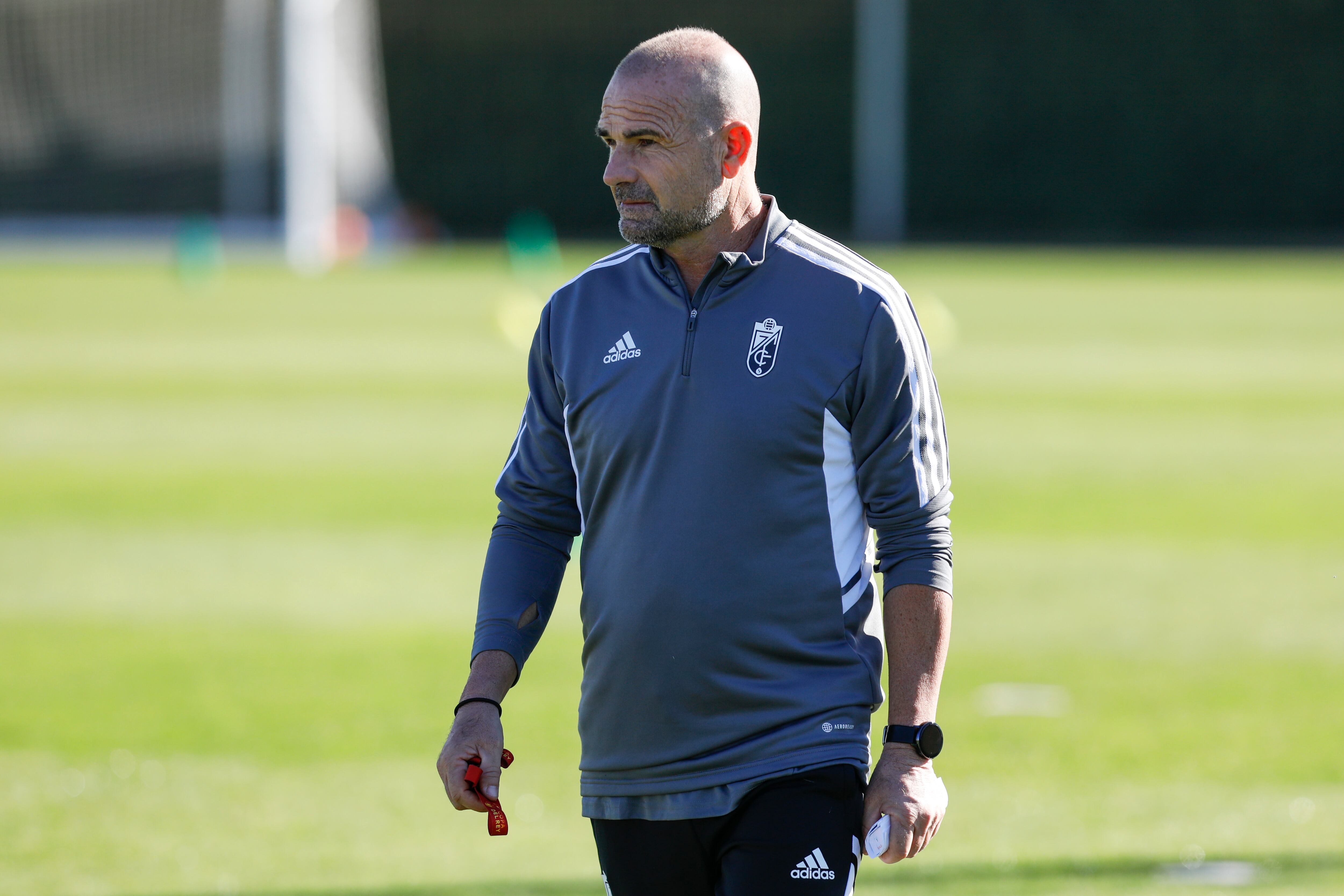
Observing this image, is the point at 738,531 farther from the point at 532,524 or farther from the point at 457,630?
the point at 457,630

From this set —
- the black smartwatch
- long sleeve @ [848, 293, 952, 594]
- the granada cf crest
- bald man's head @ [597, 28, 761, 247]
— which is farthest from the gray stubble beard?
the black smartwatch

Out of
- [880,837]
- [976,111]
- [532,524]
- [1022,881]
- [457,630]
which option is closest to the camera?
[880,837]

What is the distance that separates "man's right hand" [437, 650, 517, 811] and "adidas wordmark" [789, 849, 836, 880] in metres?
0.57

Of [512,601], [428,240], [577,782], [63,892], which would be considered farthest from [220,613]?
[428,240]

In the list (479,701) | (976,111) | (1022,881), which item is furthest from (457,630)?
(976,111)

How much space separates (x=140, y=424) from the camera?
1636cm

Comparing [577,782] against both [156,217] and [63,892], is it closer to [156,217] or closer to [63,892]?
[63,892]

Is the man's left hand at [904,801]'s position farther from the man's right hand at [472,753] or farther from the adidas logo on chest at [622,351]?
the adidas logo on chest at [622,351]

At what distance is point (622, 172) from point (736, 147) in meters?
0.23

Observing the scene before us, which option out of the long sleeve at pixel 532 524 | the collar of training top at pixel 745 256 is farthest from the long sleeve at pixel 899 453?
the long sleeve at pixel 532 524

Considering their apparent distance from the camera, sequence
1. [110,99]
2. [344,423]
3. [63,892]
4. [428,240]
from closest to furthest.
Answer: [63,892] → [344,423] → [110,99] → [428,240]

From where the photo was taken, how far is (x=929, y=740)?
3.13m

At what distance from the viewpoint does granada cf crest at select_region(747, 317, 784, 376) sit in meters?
3.19

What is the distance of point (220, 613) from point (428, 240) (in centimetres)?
3597
